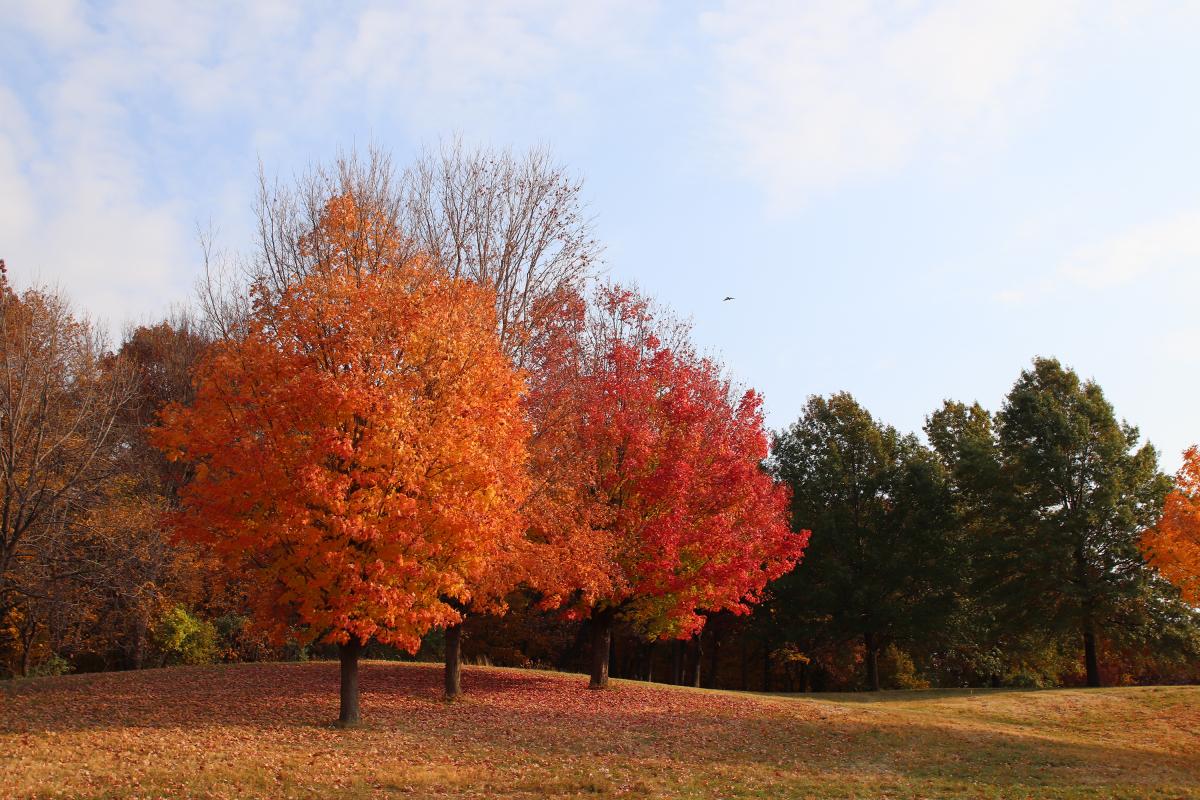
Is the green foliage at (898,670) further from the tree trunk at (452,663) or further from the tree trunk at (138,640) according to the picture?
the tree trunk at (138,640)

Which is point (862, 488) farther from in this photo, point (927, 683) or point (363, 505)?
point (363, 505)

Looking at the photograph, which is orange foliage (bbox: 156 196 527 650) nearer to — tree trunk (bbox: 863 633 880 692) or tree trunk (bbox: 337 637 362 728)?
tree trunk (bbox: 337 637 362 728)

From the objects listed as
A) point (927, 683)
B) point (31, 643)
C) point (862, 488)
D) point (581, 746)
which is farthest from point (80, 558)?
point (927, 683)

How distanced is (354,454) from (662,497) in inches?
412

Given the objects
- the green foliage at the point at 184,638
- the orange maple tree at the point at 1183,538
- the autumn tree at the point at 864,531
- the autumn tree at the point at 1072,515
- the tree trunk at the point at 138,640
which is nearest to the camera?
the orange maple tree at the point at 1183,538

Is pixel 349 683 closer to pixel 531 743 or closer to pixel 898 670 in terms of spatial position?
pixel 531 743

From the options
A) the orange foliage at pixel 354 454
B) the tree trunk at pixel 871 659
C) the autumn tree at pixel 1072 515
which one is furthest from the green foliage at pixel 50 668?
the autumn tree at pixel 1072 515

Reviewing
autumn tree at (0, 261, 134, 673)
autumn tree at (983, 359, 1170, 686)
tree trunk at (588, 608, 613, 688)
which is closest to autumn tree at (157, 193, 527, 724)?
autumn tree at (0, 261, 134, 673)

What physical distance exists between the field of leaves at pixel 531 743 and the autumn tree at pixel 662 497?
110 inches

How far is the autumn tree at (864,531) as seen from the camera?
129ft

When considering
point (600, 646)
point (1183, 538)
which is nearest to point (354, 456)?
point (600, 646)

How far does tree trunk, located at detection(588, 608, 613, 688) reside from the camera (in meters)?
24.8

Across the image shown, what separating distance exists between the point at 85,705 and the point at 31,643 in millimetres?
15189

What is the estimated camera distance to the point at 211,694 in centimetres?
1989
